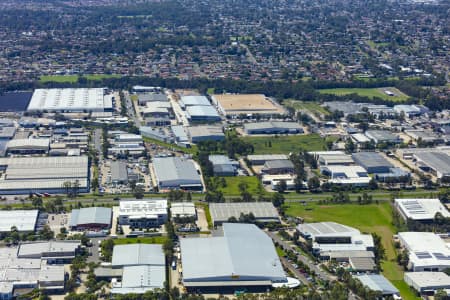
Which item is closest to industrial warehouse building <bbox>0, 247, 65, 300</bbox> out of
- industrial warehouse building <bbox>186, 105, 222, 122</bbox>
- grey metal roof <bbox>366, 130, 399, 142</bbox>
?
industrial warehouse building <bbox>186, 105, 222, 122</bbox>

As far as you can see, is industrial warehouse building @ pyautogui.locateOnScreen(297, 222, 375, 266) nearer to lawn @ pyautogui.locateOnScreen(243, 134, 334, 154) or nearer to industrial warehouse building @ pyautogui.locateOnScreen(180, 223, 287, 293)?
industrial warehouse building @ pyautogui.locateOnScreen(180, 223, 287, 293)

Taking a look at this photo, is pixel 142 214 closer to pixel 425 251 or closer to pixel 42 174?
pixel 42 174

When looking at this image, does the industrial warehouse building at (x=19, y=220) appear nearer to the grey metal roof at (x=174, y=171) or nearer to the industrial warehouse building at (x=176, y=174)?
the industrial warehouse building at (x=176, y=174)

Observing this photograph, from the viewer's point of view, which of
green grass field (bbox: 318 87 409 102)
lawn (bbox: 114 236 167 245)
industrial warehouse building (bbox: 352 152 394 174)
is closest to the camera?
lawn (bbox: 114 236 167 245)

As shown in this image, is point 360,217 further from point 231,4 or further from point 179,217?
point 231,4

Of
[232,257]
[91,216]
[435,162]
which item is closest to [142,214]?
[91,216]

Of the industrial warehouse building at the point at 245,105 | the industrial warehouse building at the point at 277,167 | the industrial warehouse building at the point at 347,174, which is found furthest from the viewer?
the industrial warehouse building at the point at 245,105

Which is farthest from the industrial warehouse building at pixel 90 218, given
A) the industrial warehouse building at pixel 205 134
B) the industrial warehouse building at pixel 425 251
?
the industrial warehouse building at pixel 205 134
